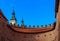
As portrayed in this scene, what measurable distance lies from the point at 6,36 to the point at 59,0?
20.1 metres

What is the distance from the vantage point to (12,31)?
43438 millimetres

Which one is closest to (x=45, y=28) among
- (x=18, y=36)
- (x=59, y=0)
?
(x=18, y=36)

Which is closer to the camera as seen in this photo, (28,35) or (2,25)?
(2,25)

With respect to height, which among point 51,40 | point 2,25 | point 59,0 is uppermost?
point 59,0

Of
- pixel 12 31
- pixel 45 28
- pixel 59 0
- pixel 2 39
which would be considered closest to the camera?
pixel 59 0

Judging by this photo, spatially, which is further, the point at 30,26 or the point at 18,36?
the point at 30,26

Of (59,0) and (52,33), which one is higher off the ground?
(59,0)

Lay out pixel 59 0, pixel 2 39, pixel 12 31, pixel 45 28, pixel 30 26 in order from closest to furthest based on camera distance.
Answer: pixel 59 0 → pixel 2 39 → pixel 12 31 → pixel 45 28 → pixel 30 26

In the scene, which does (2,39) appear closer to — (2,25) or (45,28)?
(2,25)

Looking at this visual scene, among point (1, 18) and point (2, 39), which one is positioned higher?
point (1, 18)

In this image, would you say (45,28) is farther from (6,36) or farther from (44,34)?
(6,36)

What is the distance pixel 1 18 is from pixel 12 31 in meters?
3.83

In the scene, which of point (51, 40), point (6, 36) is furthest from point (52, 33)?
point (6, 36)

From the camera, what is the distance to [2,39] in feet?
129
